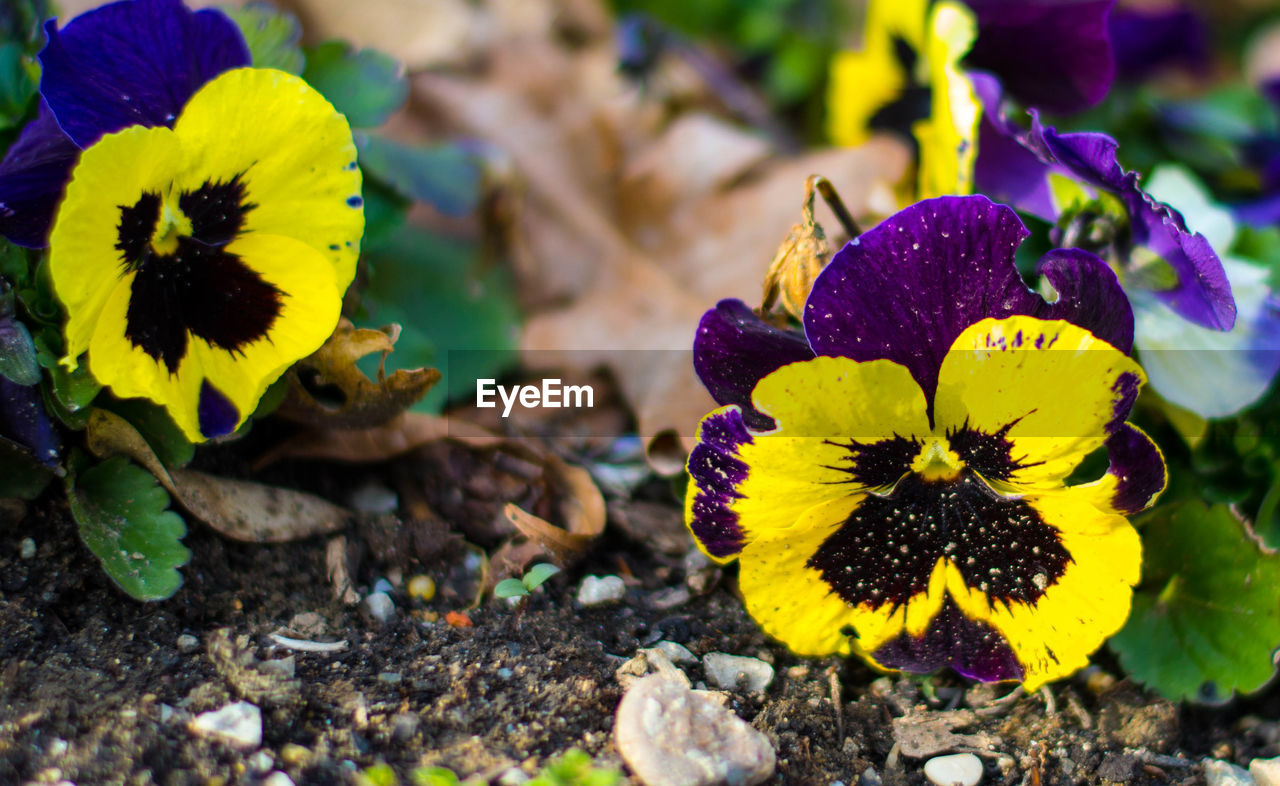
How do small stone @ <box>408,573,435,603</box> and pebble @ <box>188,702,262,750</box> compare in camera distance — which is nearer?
pebble @ <box>188,702,262,750</box>

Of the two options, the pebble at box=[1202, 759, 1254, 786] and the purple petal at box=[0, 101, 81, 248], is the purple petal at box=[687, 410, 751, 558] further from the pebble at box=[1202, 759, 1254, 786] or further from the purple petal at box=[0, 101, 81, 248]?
the purple petal at box=[0, 101, 81, 248]

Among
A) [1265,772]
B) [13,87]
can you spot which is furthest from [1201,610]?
[13,87]

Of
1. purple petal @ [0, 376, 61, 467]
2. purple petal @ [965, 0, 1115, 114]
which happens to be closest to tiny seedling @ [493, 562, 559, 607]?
purple petal @ [0, 376, 61, 467]

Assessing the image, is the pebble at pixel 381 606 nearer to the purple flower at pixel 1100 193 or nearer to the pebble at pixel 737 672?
the pebble at pixel 737 672

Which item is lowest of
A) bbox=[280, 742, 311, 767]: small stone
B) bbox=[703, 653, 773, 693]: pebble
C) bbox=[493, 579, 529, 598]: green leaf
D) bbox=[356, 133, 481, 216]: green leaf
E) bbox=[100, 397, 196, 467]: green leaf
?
bbox=[703, 653, 773, 693]: pebble

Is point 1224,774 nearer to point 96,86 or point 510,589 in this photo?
point 510,589

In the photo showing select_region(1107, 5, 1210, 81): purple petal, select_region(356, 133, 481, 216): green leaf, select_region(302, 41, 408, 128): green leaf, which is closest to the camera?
select_region(302, 41, 408, 128): green leaf

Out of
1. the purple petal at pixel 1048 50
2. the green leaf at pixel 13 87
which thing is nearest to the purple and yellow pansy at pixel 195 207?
the green leaf at pixel 13 87
